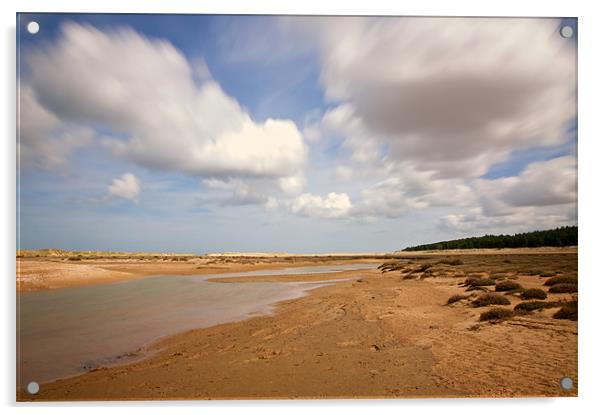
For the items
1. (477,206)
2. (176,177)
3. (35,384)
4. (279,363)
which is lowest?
(35,384)

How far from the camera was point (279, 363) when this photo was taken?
458 cm

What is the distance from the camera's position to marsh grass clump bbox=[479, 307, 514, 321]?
5492mm

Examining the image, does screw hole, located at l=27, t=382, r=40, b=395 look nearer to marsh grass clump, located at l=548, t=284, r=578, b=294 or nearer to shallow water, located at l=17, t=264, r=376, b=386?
shallow water, located at l=17, t=264, r=376, b=386

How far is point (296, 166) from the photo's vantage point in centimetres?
570

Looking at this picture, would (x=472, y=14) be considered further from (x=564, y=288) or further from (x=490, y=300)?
(x=490, y=300)

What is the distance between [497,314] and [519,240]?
1393mm

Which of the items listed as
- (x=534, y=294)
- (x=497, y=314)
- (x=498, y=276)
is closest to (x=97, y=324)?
(x=497, y=314)

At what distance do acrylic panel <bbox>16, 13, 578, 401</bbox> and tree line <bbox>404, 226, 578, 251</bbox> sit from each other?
39 mm

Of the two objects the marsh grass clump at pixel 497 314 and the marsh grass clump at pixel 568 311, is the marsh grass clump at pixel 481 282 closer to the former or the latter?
the marsh grass clump at pixel 497 314

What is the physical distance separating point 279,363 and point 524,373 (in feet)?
11.5

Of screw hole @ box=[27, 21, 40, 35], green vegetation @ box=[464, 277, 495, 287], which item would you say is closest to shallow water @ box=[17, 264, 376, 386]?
screw hole @ box=[27, 21, 40, 35]

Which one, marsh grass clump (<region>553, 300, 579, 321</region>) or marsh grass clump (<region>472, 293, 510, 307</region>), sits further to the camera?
marsh grass clump (<region>472, 293, 510, 307</region>)

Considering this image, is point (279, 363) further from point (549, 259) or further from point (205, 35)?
point (205, 35)
